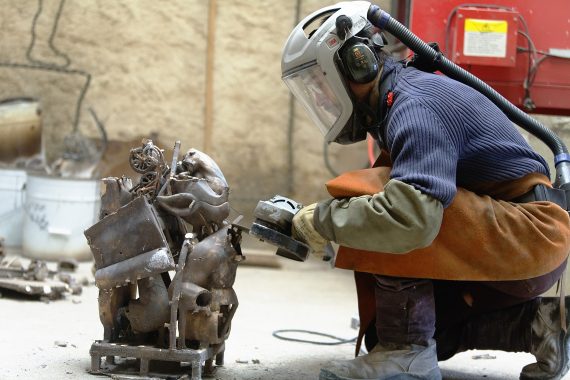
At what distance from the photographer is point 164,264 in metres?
2.68

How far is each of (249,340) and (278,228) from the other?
980mm

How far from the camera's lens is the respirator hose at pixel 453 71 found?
303 centimetres

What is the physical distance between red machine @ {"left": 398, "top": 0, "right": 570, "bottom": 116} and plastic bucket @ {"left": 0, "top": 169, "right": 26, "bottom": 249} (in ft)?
10.1

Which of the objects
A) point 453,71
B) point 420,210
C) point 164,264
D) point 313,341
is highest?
point 453,71

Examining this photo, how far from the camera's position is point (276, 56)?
6.52 m

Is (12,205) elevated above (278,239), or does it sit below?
below

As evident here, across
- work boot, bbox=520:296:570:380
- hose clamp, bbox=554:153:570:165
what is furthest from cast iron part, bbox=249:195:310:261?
hose clamp, bbox=554:153:570:165

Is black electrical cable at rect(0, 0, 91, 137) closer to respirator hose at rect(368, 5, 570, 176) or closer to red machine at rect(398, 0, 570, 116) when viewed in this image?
red machine at rect(398, 0, 570, 116)

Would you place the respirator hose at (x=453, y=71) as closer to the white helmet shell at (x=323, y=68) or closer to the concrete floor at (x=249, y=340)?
the white helmet shell at (x=323, y=68)

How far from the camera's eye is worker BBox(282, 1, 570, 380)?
2543 mm

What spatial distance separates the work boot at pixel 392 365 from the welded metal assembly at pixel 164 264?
428 millimetres

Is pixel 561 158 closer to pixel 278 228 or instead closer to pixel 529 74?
pixel 278 228

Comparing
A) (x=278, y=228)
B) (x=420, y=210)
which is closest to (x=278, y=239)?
(x=278, y=228)

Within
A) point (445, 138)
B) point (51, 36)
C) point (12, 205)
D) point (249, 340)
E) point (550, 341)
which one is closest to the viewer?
point (445, 138)
